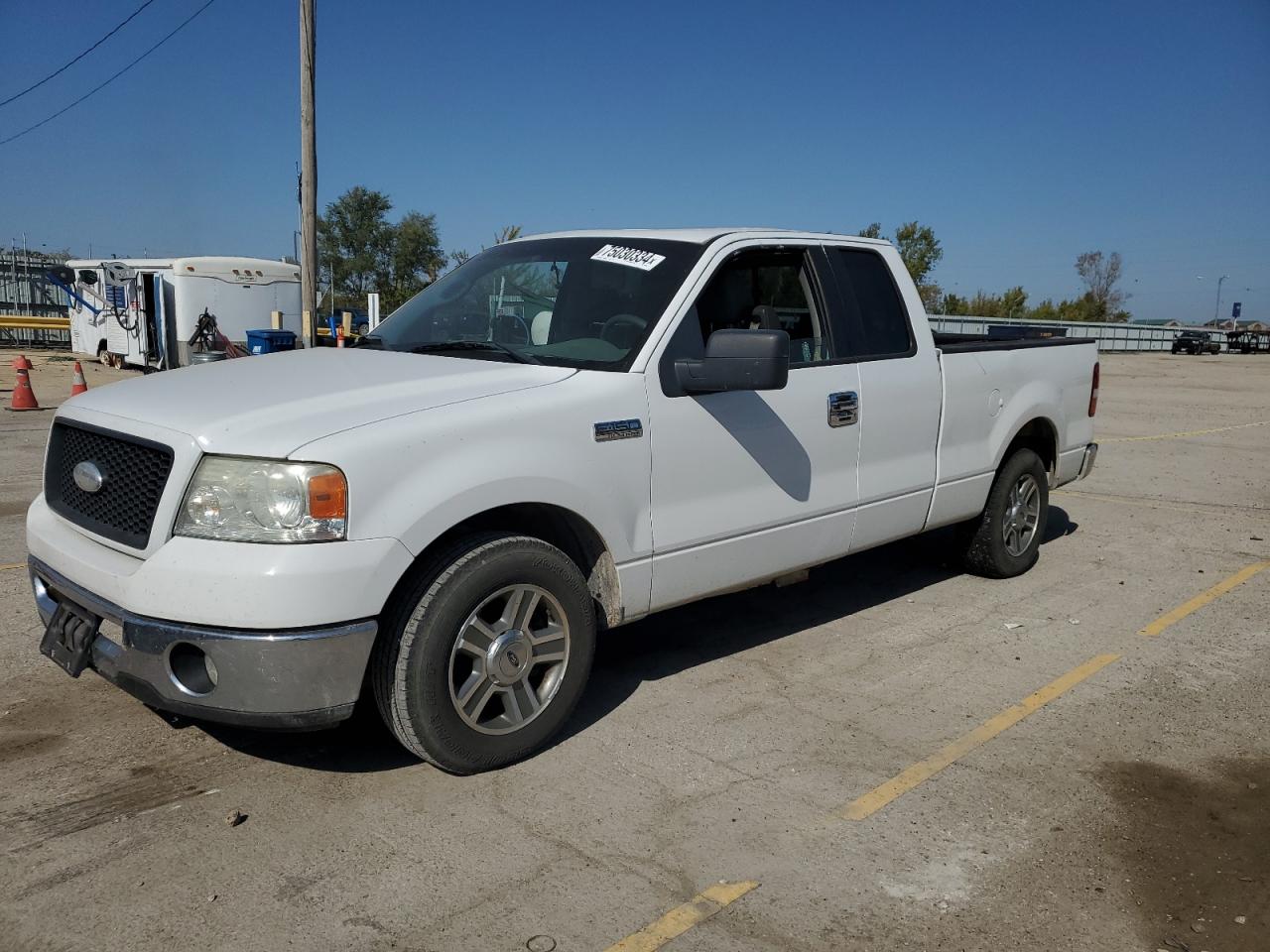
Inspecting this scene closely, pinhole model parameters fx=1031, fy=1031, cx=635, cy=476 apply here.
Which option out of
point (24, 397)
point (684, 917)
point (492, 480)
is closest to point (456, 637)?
point (492, 480)

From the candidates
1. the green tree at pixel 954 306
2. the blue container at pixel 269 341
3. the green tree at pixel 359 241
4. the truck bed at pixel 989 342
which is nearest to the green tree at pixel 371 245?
the green tree at pixel 359 241

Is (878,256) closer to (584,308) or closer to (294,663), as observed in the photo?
(584,308)

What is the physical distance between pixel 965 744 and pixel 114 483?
328 cm

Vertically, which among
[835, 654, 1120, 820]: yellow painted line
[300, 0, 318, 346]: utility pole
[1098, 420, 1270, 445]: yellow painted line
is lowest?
[835, 654, 1120, 820]: yellow painted line

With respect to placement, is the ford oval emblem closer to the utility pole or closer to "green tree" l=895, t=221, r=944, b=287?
the utility pole

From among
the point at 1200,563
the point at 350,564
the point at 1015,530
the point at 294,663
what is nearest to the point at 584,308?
the point at 350,564

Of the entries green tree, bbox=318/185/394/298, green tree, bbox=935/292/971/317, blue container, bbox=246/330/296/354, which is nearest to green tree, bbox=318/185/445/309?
green tree, bbox=318/185/394/298

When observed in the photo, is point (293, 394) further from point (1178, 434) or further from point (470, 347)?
point (1178, 434)

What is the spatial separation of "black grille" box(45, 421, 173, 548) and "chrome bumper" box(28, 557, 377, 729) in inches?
11.4

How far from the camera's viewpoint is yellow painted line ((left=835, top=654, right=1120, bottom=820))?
3564 mm

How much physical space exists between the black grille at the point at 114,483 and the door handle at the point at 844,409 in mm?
2818

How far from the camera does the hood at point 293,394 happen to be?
3221 mm

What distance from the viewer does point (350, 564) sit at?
10.4ft

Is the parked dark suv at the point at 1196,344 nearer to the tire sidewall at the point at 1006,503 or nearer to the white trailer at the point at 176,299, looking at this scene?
the white trailer at the point at 176,299
